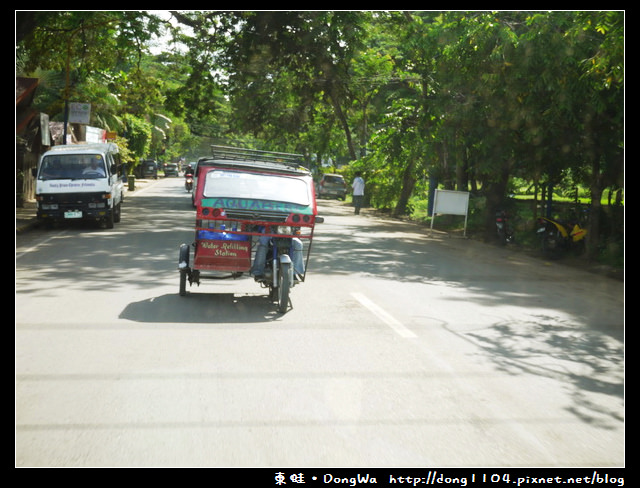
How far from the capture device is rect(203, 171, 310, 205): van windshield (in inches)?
391

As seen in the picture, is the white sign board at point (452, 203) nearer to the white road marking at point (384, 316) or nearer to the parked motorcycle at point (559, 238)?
the parked motorcycle at point (559, 238)

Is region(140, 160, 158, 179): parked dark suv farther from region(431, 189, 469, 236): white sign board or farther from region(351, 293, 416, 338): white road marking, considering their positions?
region(351, 293, 416, 338): white road marking

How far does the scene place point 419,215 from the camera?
35656 mm

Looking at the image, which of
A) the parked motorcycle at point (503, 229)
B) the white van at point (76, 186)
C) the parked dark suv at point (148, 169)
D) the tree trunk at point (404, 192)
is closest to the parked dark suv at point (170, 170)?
the parked dark suv at point (148, 169)

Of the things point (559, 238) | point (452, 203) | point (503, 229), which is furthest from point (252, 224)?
point (452, 203)

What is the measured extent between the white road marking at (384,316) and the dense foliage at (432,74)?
14.3 feet

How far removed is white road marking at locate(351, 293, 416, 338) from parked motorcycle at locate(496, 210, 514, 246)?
1102cm

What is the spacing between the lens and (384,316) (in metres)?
9.53

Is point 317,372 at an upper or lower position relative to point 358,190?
lower

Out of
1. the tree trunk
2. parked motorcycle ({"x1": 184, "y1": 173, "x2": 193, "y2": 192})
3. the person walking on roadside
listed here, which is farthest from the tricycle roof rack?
parked motorcycle ({"x1": 184, "y1": 173, "x2": 193, "y2": 192})

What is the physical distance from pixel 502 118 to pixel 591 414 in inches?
565

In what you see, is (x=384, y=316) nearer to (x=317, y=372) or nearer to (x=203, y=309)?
(x=203, y=309)

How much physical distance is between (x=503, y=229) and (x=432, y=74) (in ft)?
24.7
